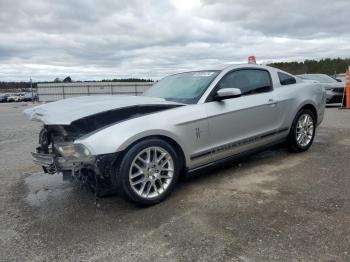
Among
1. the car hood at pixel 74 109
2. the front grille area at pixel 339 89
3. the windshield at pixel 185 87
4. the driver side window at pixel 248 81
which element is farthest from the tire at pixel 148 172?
the front grille area at pixel 339 89

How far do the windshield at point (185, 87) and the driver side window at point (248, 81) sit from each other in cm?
20

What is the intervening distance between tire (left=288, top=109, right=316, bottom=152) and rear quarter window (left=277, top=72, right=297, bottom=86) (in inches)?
19.3

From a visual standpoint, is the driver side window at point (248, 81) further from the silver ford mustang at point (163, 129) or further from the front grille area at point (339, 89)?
the front grille area at point (339, 89)

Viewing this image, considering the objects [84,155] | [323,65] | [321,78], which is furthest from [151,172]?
[323,65]

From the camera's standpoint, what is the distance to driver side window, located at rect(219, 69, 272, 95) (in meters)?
4.77

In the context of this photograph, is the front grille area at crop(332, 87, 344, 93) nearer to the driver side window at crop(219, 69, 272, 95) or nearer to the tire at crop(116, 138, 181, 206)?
the driver side window at crop(219, 69, 272, 95)

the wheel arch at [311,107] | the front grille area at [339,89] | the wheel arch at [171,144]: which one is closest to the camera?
the wheel arch at [171,144]

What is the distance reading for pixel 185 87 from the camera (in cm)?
477

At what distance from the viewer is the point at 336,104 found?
16.1 meters

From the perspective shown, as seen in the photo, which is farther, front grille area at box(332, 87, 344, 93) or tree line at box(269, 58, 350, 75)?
tree line at box(269, 58, 350, 75)

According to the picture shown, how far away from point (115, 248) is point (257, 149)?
8.98ft

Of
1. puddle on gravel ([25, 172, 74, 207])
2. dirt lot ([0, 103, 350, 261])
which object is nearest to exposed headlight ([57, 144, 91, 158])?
dirt lot ([0, 103, 350, 261])

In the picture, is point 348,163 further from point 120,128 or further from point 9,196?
point 9,196

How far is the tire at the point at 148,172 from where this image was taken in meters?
3.56
